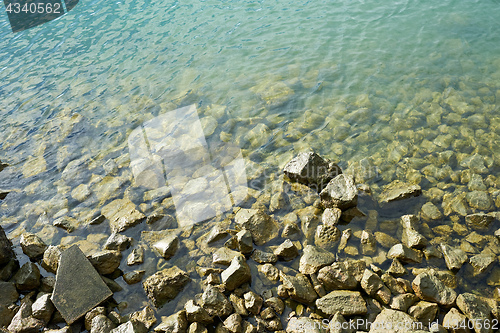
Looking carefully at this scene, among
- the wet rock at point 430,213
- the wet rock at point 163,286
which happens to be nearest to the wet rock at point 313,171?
the wet rock at point 430,213

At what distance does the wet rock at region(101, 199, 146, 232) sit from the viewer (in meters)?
6.20

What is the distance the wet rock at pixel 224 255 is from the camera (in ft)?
17.2

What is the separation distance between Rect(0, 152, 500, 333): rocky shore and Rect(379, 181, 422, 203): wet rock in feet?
0.07

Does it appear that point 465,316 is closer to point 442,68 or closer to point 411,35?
point 442,68

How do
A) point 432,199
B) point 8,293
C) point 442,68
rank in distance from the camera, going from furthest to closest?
point 442,68
point 432,199
point 8,293

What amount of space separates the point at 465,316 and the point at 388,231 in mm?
1636

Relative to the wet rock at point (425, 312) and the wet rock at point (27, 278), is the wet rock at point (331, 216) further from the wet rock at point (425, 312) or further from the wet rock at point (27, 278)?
the wet rock at point (27, 278)

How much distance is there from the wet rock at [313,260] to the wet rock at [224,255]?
990 mm

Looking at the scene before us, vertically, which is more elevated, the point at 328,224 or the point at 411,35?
the point at 411,35

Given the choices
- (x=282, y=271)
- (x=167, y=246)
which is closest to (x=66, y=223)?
(x=167, y=246)

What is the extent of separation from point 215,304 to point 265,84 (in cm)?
685

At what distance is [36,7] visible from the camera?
1912 cm

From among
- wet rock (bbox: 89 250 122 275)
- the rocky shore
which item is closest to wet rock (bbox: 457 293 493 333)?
the rocky shore

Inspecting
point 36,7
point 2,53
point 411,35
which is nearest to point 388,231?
point 411,35
